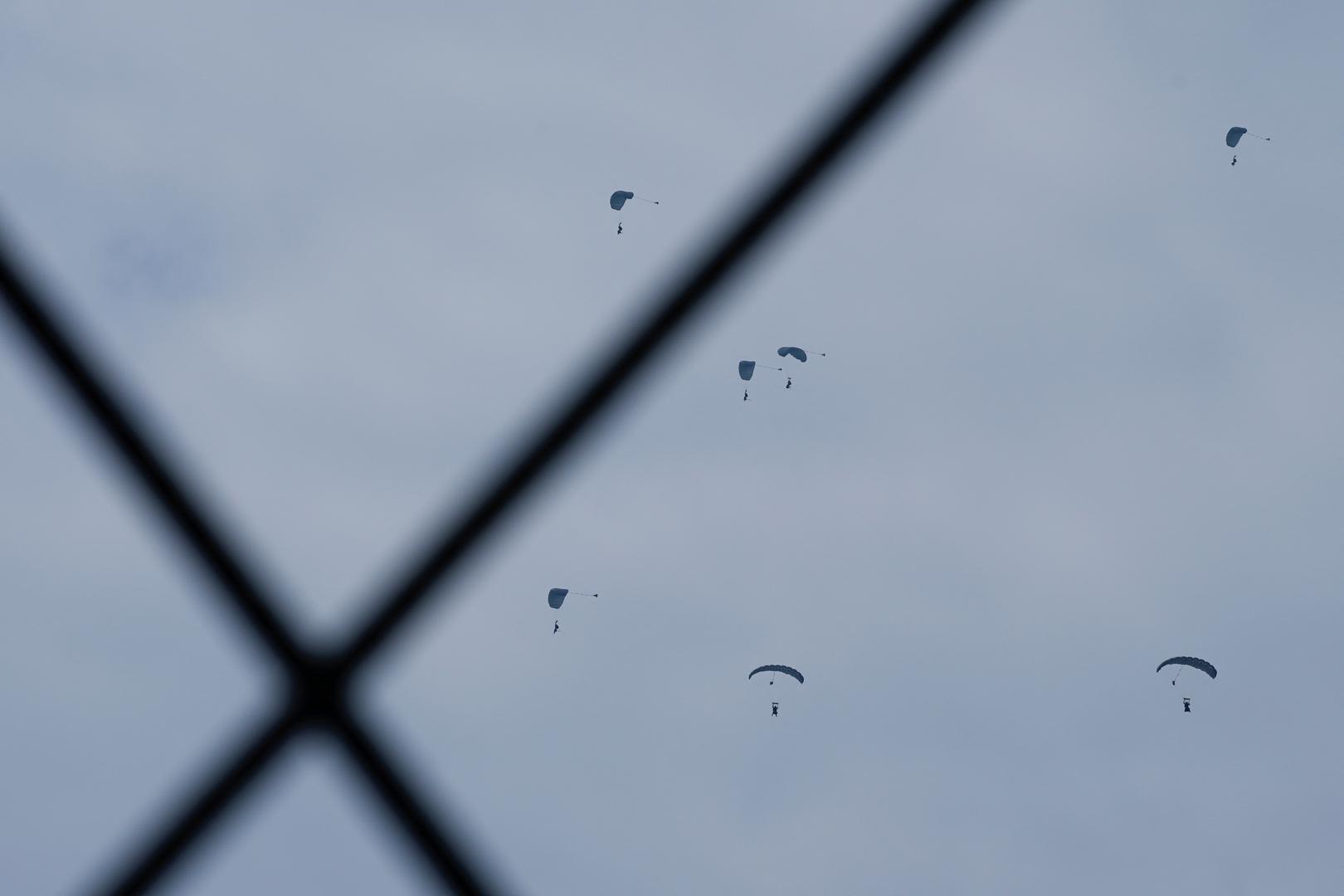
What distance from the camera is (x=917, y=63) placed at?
2.55 m

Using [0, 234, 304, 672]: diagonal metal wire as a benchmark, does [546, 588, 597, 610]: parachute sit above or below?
above

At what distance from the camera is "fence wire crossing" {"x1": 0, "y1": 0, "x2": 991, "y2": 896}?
2479mm

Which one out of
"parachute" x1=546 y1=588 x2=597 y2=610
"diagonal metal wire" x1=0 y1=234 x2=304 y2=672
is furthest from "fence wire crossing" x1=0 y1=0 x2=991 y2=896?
"parachute" x1=546 y1=588 x2=597 y2=610

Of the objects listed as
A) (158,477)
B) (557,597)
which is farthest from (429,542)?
(557,597)

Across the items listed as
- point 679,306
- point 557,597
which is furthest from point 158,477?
point 557,597

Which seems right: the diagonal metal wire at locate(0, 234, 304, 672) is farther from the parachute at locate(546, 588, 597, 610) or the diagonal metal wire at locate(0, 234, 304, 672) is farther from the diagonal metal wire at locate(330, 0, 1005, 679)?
the parachute at locate(546, 588, 597, 610)

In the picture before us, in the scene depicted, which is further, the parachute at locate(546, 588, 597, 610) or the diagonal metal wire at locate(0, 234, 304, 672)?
the parachute at locate(546, 588, 597, 610)

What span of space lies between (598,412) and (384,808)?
0.63 m

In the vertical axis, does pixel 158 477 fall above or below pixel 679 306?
below

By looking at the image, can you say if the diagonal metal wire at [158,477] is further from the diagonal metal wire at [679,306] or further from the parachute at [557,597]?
the parachute at [557,597]

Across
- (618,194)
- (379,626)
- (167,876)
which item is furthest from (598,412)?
(618,194)

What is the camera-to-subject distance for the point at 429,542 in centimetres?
253

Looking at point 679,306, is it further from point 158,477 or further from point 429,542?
point 158,477

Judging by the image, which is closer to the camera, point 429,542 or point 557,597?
point 429,542
